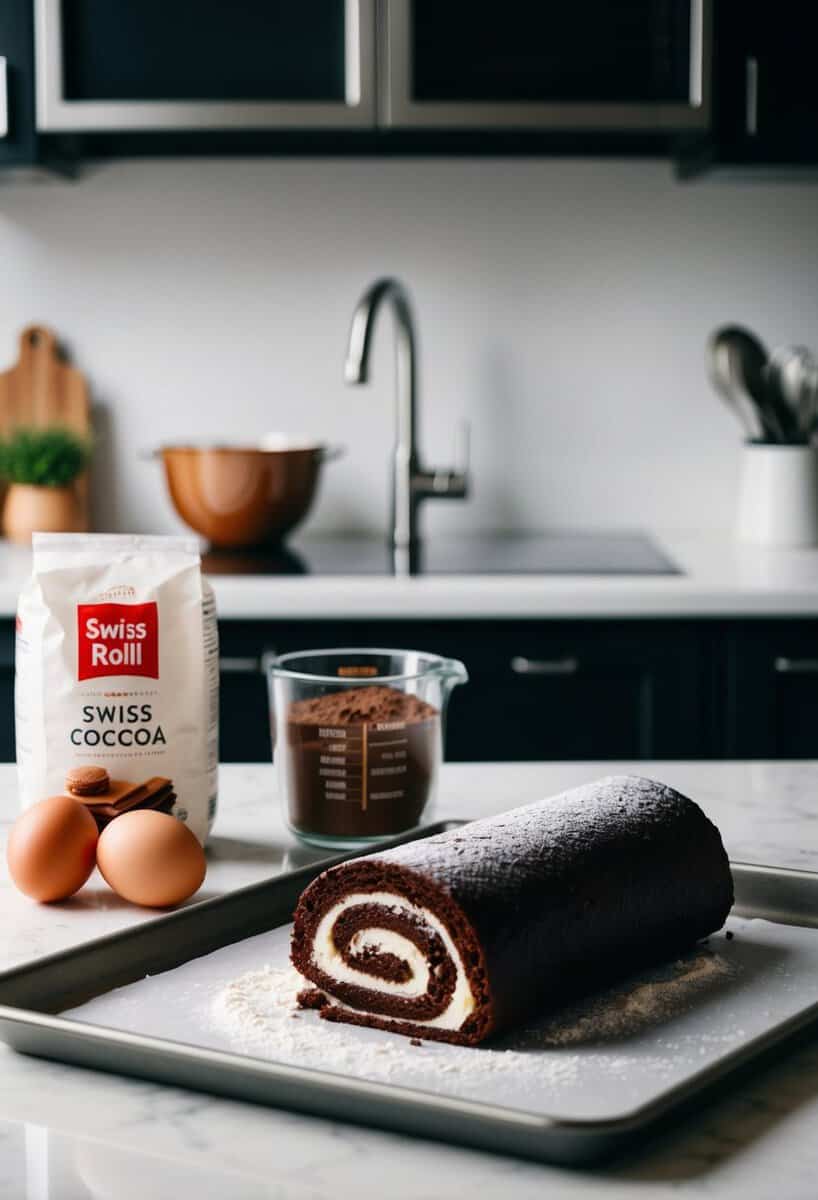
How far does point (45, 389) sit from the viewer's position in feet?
9.55

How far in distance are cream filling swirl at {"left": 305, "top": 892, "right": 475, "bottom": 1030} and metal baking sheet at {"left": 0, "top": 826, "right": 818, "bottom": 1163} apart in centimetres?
2

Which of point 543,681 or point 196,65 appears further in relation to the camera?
point 196,65

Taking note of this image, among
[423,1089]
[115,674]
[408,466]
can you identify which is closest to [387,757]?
[115,674]

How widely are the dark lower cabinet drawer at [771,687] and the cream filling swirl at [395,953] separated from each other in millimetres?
1515

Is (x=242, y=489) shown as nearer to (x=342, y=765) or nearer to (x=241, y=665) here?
(x=241, y=665)

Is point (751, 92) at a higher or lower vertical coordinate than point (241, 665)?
higher

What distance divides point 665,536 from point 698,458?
155 mm

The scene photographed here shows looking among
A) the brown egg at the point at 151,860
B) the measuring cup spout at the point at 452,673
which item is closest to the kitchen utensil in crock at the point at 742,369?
the measuring cup spout at the point at 452,673

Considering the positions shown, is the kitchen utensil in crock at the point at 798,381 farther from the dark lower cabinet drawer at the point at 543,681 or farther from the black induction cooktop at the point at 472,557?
the dark lower cabinet drawer at the point at 543,681

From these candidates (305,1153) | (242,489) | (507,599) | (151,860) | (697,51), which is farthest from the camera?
(242,489)

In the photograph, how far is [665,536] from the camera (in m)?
2.92

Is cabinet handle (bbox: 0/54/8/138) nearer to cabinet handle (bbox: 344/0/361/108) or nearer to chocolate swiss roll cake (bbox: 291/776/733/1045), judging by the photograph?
cabinet handle (bbox: 344/0/361/108)

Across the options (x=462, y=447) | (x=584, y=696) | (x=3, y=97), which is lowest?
(x=584, y=696)

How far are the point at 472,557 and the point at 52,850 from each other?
1.64m
